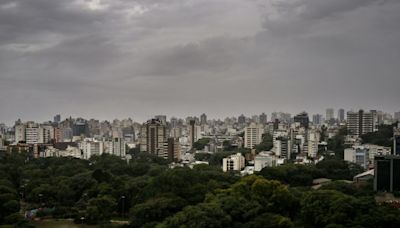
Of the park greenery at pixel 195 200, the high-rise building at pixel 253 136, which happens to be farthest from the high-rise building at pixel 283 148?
the park greenery at pixel 195 200

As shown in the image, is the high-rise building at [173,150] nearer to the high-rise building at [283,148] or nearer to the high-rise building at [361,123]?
the high-rise building at [283,148]

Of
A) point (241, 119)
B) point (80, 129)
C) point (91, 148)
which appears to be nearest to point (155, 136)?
point (91, 148)

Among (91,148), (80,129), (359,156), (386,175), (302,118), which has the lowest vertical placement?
(91,148)

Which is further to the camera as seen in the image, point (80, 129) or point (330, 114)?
point (330, 114)

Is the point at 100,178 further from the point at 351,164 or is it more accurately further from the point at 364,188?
the point at 351,164

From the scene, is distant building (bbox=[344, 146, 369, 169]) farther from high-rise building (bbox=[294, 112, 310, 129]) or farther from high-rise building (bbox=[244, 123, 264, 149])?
high-rise building (bbox=[294, 112, 310, 129])

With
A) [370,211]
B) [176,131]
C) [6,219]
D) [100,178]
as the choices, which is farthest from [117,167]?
[176,131]

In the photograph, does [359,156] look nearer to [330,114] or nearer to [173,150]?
[173,150]
